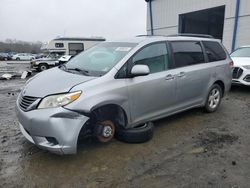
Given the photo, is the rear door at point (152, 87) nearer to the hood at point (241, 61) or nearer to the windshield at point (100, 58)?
the windshield at point (100, 58)

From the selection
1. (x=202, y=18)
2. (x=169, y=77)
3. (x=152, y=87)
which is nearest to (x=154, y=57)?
(x=169, y=77)

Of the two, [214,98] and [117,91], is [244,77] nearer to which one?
[214,98]

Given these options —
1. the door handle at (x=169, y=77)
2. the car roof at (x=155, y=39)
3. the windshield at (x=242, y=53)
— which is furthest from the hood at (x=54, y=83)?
the windshield at (x=242, y=53)

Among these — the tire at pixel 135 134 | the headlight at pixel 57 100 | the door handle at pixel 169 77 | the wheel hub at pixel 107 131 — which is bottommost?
the tire at pixel 135 134

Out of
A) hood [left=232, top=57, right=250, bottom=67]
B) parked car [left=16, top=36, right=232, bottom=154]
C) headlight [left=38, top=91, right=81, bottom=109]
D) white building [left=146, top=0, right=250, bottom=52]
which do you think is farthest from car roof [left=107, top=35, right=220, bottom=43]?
white building [left=146, top=0, right=250, bottom=52]

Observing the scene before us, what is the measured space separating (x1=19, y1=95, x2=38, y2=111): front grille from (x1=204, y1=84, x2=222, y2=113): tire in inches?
143

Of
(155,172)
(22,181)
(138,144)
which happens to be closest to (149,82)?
(138,144)

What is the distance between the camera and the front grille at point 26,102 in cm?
291

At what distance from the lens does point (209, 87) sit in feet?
15.6

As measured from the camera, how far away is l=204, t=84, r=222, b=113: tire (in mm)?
4955

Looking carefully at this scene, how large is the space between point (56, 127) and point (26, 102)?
649 millimetres

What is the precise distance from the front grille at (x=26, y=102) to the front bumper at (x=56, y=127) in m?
0.14

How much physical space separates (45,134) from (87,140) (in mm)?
1047

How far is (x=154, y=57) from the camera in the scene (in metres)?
3.79
